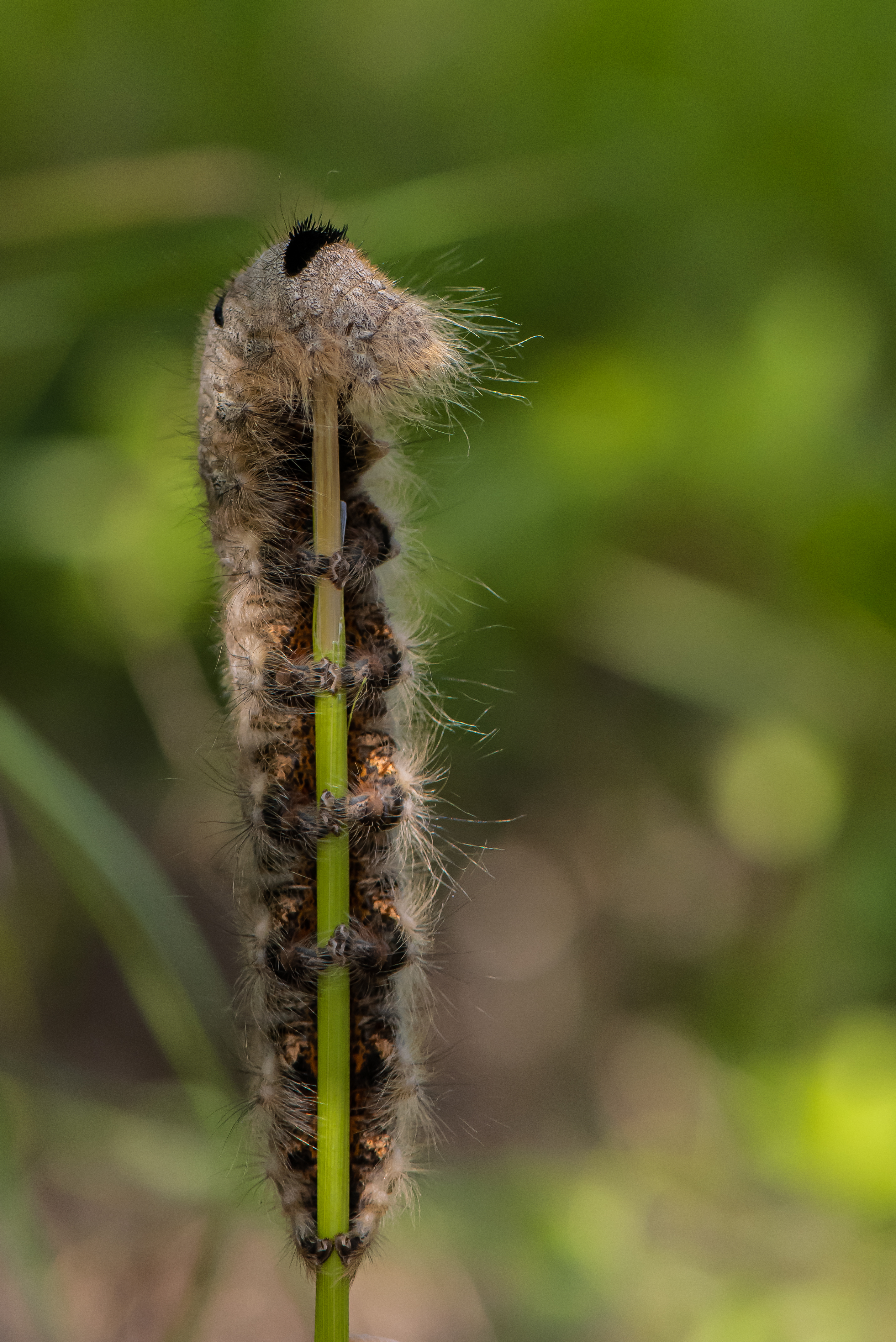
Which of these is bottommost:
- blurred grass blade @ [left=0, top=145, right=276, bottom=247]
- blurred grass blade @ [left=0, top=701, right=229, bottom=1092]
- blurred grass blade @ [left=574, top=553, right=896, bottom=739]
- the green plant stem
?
blurred grass blade @ [left=0, top=701, right=229, bottom=1092]

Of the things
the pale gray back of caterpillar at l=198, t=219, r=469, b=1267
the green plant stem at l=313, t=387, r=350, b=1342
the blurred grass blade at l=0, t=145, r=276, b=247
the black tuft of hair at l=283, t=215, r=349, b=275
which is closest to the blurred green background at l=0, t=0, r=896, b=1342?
the blurred grass blade at l=0, t=145, r=276, b=247

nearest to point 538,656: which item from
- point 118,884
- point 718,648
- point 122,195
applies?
point 718,648

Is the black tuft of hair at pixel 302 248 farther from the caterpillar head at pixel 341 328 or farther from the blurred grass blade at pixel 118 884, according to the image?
the blurred grass blade at pixel 118 884

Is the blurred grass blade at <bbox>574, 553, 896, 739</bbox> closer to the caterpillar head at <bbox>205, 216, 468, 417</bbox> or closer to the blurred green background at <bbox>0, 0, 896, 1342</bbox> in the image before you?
the blurred green background at <bbox>0, 0, 896, 1342</bbox>

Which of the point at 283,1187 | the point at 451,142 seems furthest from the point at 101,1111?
the point at 451,142

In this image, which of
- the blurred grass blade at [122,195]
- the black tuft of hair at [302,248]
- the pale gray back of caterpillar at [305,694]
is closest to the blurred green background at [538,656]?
the blurred grass blade at [122,195]

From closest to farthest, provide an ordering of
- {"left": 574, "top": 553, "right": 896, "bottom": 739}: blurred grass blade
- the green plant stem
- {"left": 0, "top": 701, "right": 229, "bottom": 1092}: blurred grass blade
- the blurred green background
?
the green plant stem < {"left": 0, "top": 701, "right": 229, "bottom": 1092}: blurred grass blade < the blurred green background < {"left": 574, "top": 553, "right": 896, "bottom": 739}: blurred grass blade
